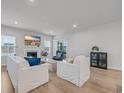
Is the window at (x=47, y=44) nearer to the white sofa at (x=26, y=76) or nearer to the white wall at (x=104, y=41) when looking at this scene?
the white wall at (x=104, y=41)

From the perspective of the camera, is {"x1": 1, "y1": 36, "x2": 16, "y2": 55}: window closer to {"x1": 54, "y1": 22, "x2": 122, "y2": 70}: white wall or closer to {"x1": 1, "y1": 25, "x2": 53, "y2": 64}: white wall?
{"x1": 1, "y1": 25, "x2": 53, "y2": 64}: white wall

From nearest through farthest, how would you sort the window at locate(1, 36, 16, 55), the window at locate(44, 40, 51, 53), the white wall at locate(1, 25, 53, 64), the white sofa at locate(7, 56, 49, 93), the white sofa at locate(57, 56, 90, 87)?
the white sofa at locate(7, 56, 49, 93) → the white sofa at locate(57, 56, 90, 87) → the window at locate(1, 36, 16, 55) → the white wall at locate(1, 25, 53, 64) → the window at locate(44, 40, 51, 53)

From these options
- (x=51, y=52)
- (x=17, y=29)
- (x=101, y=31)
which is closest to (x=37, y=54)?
(x=51, y=52)

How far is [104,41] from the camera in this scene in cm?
539

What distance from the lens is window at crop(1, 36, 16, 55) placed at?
18.6 feet

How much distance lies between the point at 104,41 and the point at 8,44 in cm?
630

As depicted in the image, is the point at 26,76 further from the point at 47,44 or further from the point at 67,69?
the point at 47,44

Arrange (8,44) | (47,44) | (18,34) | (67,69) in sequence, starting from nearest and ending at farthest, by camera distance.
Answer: (67,69)
(8,44)
(18,34)
(47,44)

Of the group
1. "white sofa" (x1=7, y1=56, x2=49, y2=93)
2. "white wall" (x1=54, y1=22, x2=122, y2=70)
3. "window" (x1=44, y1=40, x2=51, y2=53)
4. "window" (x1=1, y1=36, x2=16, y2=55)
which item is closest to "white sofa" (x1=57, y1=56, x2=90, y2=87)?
"white sofa" (x1=7, y1=56, x2=49, y2=93)

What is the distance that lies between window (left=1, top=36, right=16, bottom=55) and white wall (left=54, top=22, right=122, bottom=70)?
4.57m

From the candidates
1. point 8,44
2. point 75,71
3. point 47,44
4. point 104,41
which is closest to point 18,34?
point 8,44

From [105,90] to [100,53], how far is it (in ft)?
10.4

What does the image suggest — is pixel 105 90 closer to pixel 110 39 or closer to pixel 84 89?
pixel 84 89

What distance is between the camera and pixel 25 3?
296 centimetres
